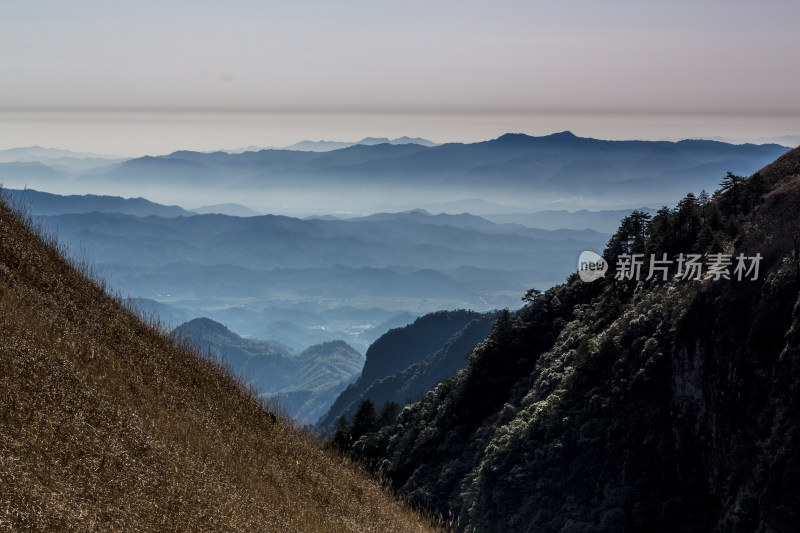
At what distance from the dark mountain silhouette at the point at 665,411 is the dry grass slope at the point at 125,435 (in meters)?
16.6

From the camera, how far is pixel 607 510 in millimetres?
28875

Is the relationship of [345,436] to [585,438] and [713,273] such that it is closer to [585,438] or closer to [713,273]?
[585,438]

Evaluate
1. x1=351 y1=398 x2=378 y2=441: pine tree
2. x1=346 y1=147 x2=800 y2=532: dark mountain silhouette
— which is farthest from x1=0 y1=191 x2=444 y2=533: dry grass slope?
x1=351 y1=398 x2=378 y2=441: pine tree

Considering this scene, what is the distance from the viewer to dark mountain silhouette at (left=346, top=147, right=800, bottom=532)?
25109mm

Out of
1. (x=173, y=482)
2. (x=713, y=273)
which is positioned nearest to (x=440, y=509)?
(x=713, y=273)

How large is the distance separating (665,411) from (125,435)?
2611cm

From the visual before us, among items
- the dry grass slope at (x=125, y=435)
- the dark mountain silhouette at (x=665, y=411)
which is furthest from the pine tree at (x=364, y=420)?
the dry grass slope at (x=125, y=435)

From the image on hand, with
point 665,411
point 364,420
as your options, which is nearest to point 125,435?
point 665,411

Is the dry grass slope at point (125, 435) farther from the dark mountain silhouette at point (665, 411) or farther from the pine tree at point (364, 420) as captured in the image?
the pine tree at point (364, 420)

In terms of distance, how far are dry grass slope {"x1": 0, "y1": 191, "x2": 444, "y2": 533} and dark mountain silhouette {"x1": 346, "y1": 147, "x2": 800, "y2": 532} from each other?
1659cm

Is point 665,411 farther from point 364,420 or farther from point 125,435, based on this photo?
point 364,420

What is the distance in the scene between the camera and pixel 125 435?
9328 mm

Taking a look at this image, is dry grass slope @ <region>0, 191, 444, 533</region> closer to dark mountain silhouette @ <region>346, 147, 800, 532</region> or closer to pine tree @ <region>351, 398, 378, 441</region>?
dark mountain silhouette @ <region>346, 147, 800, 532</region>

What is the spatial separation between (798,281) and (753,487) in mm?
8119
